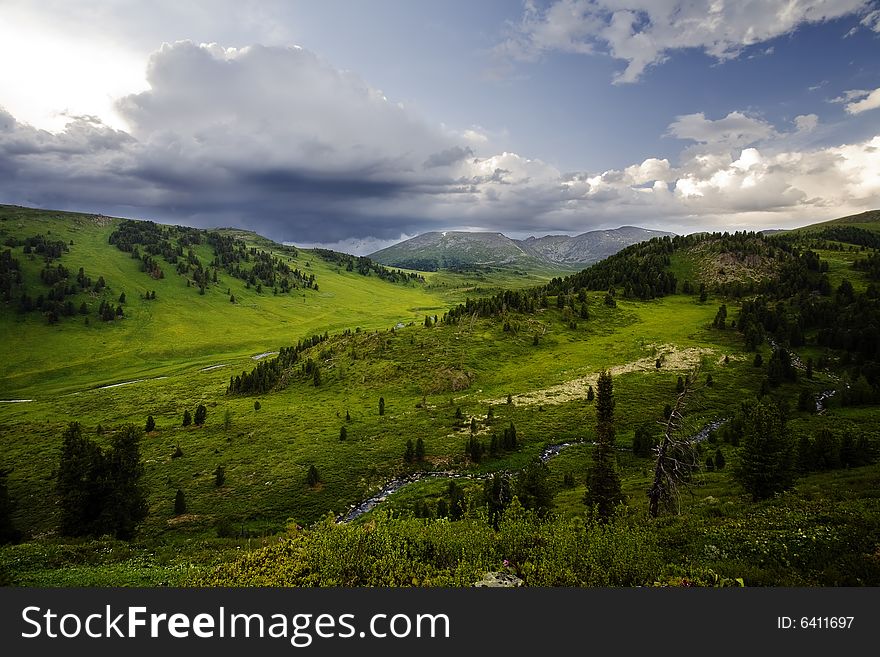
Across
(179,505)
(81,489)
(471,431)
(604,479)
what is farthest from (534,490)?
(81,489)

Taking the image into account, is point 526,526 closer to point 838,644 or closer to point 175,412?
point 838,644

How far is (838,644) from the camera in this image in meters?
9.12

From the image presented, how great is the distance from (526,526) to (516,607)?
21.7ft

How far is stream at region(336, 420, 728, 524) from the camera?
139ft

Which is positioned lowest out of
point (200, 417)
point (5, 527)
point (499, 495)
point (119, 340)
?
point (200, 417)

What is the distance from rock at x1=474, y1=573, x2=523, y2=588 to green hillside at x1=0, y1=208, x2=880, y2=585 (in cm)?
36

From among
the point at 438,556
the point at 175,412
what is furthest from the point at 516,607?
the point at 175,412

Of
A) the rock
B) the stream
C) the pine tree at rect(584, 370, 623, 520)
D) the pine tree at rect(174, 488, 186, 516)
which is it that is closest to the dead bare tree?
the pine tree at rect(584, 370, 623, 520)

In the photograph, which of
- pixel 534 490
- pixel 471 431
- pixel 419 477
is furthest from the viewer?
pixel 471 431

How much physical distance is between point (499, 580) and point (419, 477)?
1532 inches

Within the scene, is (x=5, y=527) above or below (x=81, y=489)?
below

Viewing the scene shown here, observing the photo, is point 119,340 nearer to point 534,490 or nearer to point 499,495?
point 499,495

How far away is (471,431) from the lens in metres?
60.2

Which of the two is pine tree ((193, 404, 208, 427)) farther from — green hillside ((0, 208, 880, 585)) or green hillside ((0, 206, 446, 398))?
green hillside ((0, 206, 446, 398))
